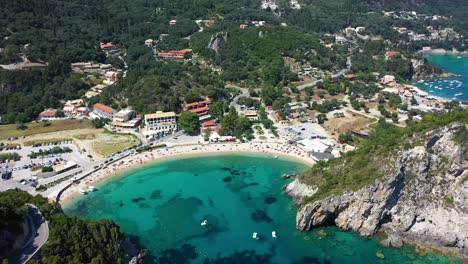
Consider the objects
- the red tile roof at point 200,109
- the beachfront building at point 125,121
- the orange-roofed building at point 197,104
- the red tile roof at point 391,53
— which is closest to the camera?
the beachfront building at point 125,121

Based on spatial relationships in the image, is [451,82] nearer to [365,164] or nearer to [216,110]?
[216,110]

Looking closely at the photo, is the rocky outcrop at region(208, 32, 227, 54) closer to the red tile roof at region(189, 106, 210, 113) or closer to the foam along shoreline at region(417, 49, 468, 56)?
the red tile roof at region(189, 106, 210, 113)

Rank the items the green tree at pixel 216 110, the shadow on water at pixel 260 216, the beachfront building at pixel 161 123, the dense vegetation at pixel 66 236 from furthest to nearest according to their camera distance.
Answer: the green tree at pixel 216 110 < the beachfront building at pixel 161 123 < the shadow on water at pixel 260 216 < the dense vegetation at pixel 66 236

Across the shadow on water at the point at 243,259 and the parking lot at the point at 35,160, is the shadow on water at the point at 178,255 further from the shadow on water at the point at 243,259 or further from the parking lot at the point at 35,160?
the parking lot at the point at 35,160

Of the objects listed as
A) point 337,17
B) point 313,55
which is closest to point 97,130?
point 313,55

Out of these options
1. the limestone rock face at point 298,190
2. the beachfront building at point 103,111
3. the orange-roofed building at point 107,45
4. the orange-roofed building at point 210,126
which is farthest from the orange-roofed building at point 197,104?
the orange-roofed building at point 107,45

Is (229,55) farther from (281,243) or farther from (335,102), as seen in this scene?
(281,243)

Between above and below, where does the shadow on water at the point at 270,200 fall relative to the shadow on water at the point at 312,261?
below

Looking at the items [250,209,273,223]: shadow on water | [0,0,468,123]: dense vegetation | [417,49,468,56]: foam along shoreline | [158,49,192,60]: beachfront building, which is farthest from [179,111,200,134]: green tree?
[417,49,468,56]: foam along shoreline
